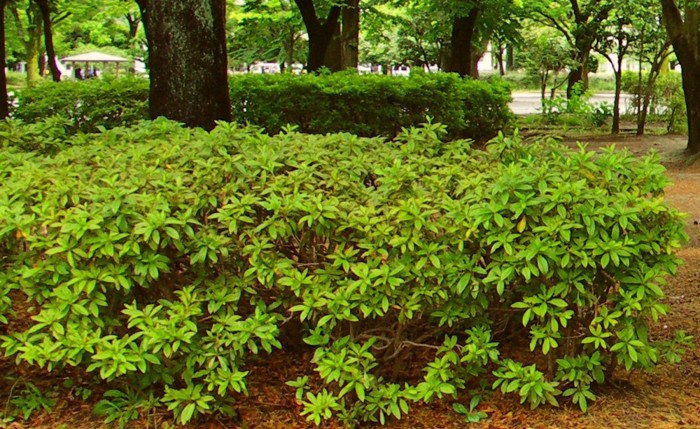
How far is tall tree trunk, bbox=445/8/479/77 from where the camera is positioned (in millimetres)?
16969

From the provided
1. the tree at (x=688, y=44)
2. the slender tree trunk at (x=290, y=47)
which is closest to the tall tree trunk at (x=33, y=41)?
the slender tree trunk at (x=290, y=47)

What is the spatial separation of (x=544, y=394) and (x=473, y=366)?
301 millimetres

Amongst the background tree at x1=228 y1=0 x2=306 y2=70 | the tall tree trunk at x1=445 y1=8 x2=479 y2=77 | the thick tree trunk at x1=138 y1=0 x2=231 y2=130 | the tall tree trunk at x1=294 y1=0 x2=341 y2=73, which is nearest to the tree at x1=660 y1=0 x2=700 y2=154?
the tall tree trunk at x1=445 y1=8 x2=479 y2=77

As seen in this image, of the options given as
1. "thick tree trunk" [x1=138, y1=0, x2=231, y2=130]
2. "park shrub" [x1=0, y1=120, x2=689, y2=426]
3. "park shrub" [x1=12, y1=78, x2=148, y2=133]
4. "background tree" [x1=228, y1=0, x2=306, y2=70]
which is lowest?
"park shrub" [x1=0, y1=120, x2=689, y2=426]

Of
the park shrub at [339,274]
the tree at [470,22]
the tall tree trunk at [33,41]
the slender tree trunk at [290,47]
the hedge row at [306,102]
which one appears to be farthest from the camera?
the tall tree trunk at [33,41]

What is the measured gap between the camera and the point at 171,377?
3289mm

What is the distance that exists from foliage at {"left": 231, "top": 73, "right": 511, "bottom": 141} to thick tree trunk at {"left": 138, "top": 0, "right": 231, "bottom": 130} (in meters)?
4.67

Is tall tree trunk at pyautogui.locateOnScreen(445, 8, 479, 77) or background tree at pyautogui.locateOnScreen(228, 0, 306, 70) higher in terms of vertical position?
background tree at pyautogui.locateOnScreen(228, 0, 306, 70)

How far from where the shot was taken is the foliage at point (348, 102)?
1188cm

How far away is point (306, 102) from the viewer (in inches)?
472

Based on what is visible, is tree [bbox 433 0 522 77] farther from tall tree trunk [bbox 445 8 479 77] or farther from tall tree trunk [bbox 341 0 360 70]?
tall tree trunk [bbox 341 0 360 70]

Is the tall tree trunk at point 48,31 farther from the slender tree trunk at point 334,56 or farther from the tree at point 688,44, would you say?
the tree at point 688,44

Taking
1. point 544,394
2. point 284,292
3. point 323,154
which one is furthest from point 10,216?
point 544,394

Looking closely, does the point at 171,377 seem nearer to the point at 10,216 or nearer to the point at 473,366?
the point at 10,216
